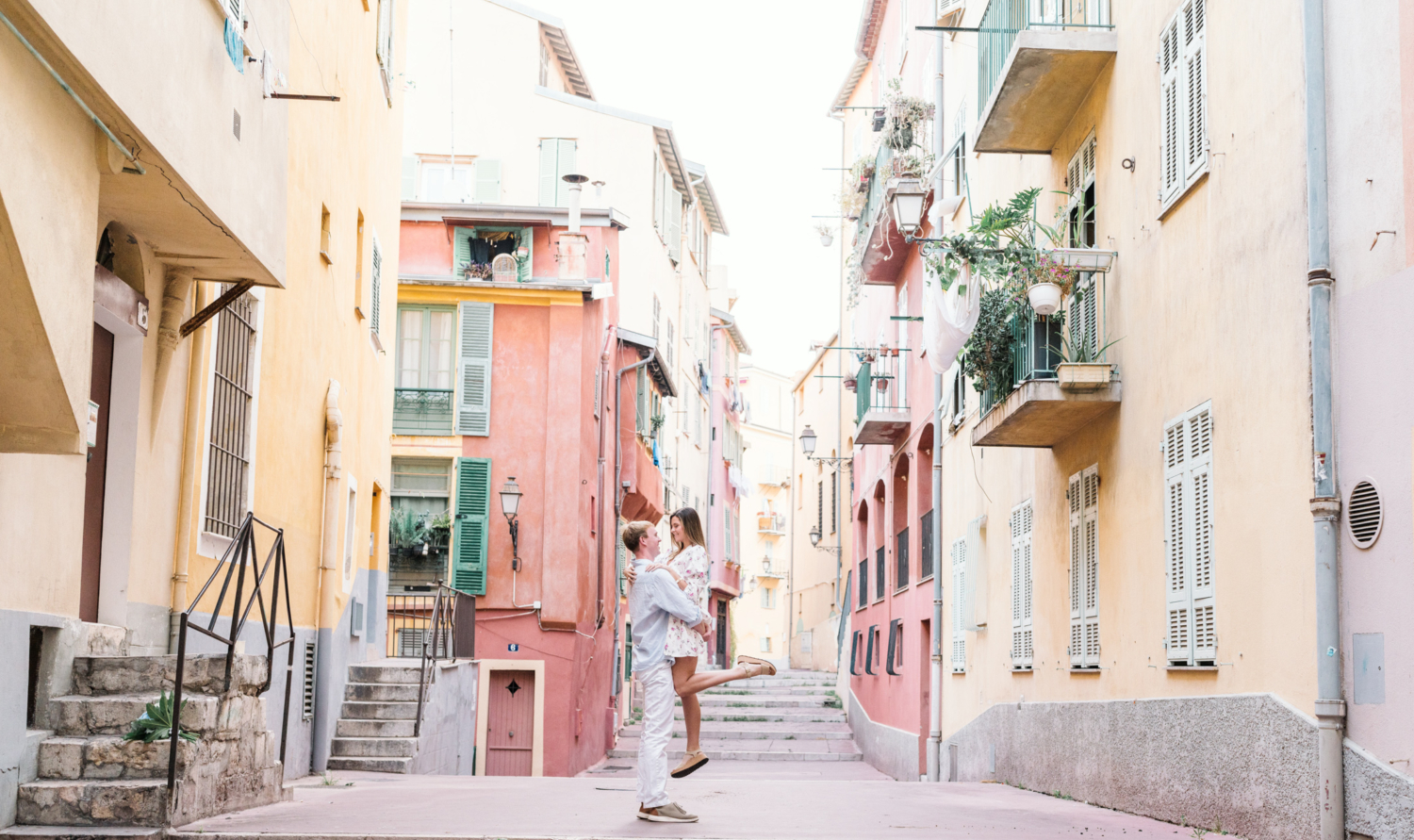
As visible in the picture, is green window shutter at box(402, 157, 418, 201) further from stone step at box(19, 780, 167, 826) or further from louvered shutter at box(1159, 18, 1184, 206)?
stone step at box(19, 780, 167, 826)

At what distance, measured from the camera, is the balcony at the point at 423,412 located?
25797mm

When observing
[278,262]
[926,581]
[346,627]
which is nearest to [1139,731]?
[278,262]

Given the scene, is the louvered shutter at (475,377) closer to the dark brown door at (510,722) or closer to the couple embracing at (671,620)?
the dark brown door at (510,722)

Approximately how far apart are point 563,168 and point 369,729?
20.2m

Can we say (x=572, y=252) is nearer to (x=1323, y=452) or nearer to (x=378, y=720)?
(x=378, y=720)

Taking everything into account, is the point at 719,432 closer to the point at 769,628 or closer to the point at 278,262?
the point at 769,628

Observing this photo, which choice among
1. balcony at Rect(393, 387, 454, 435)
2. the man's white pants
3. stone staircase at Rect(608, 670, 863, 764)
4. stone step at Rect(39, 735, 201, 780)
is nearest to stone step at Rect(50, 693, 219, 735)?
stone step at Rect(39, 735, 201, 780)

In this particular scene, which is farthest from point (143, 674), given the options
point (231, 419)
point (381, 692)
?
point (381, 692)

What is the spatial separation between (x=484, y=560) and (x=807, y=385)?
83.7 feet

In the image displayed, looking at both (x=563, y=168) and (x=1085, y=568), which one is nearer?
(x=1085, y=568)

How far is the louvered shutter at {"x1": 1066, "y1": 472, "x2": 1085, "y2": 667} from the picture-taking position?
42.5 ft

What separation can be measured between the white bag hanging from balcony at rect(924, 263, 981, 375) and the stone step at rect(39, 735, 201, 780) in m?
7.80

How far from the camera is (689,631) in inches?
339

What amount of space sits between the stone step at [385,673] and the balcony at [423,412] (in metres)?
8.93
